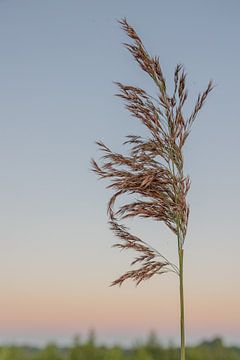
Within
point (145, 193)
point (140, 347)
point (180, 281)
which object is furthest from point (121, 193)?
point (140, 347)

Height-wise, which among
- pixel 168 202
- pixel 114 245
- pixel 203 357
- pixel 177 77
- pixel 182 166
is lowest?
pixel 203 357

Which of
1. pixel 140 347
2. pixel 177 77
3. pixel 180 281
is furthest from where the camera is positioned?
pixel 140 347

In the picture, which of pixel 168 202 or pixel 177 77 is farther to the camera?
pixel 177 77

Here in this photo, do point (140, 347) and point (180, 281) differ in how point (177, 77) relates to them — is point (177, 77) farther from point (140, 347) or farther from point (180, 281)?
point (140, 347)

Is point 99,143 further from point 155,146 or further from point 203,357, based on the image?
point 203,357

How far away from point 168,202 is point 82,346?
13.2 ft

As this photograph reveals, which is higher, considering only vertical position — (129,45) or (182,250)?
(129,45)

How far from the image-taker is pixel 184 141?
26.7 ft

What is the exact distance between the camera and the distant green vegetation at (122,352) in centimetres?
1003

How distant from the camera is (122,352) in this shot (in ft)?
33.6

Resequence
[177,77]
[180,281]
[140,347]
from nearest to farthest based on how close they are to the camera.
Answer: [180,281], [177,77], [140,347]

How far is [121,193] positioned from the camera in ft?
26.3

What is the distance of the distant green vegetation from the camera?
10031mm

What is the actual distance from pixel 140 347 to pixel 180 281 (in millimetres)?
2901
